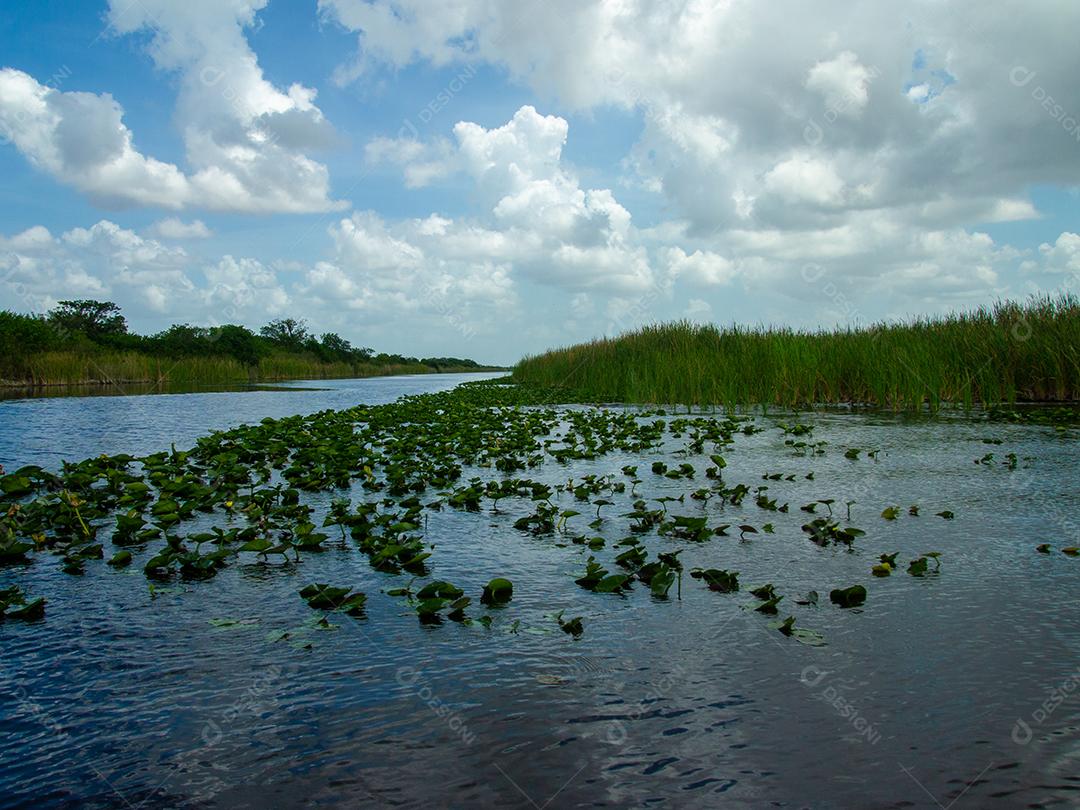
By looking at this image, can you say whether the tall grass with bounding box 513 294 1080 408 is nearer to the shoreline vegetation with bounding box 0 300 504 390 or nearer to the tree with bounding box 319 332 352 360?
the shoreline vegetation with bounding box 0 300 504 390

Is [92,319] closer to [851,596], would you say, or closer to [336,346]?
[336,346]

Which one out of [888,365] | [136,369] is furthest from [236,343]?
[888,365]

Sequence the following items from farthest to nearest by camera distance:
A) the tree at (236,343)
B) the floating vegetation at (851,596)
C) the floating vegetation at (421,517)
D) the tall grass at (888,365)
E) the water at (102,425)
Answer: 1. the tree at (236,343)
2. the tall grass at (888,365)
3. the water at (102,425)
4. the floating vegetation at (421,517)
5. the floating vegetation at (851,596)

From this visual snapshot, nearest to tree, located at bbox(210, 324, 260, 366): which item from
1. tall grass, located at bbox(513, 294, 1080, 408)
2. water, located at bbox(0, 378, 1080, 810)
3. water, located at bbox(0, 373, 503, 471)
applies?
water, located at bbox(0, 373, 503, 471)

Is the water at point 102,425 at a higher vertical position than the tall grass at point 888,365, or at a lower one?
lower

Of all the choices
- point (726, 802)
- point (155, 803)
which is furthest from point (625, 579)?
point (155, 803)

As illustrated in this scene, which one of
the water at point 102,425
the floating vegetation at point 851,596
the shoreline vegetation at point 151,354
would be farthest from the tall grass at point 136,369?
the floating vegetation at point 851,596

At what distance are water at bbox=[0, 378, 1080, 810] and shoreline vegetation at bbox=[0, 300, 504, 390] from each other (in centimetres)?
3694

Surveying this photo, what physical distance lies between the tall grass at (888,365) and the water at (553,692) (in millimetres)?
11734

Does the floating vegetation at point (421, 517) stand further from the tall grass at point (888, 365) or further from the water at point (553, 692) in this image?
the tall grass at point (888, 365)

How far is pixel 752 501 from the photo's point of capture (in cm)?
648

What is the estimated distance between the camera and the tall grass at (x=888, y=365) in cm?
1491

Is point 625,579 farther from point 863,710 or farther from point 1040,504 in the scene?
point 1040,504

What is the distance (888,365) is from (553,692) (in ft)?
48.6
